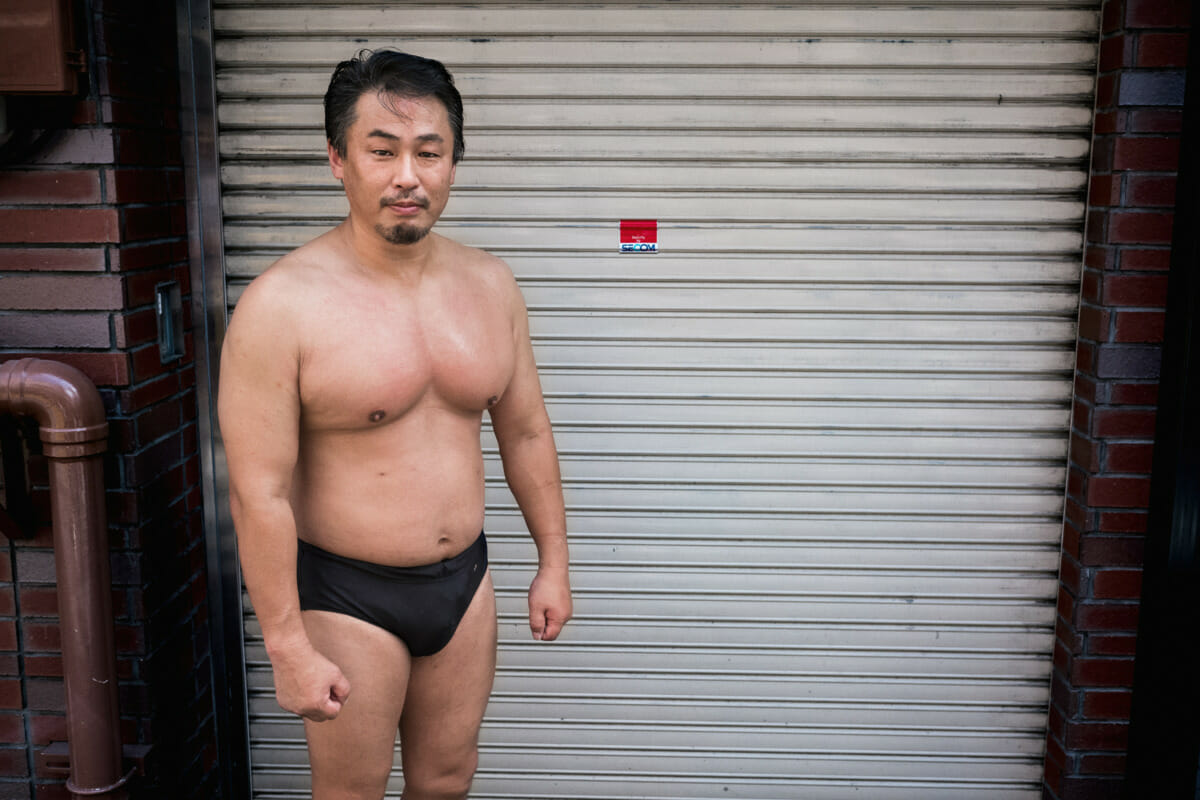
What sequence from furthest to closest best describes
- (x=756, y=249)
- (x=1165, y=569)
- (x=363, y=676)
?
(x=756, y=249), (x=1165, y=569), (x=363, y=676)

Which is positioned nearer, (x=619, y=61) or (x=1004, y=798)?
(x=619, y=61)

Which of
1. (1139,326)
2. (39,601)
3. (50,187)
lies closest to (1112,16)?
(1139,326)

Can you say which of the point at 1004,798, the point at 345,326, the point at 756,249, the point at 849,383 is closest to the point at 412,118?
the point at 345,326

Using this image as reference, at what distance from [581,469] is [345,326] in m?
1.43

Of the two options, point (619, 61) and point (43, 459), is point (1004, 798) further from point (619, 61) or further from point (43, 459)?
point (43, 459)

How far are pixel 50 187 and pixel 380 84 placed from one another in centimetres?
121

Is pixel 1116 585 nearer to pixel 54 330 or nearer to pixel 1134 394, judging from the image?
pixel 1134 394

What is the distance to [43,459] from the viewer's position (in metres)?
3.18

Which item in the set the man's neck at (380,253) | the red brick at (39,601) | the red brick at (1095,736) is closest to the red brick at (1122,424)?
the red brick at (1095,736)

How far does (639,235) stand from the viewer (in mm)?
3670

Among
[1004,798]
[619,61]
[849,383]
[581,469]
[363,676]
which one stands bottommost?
[1004,798]

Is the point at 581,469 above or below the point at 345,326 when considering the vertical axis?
below

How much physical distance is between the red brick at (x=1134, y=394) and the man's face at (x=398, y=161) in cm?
224

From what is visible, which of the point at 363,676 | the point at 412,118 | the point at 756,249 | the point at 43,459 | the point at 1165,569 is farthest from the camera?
the point at 756,249
